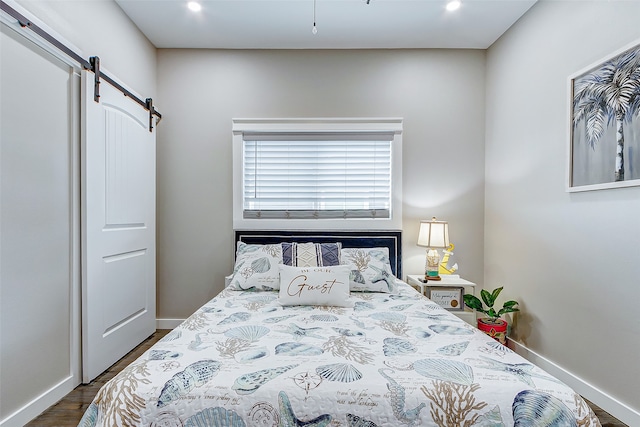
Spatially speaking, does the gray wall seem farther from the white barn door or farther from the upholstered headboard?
the white barn door

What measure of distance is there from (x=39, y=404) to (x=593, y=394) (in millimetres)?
3277

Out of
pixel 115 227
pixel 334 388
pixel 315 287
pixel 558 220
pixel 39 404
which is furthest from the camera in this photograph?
pixel 115 227

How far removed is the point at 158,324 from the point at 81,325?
1.15 meters

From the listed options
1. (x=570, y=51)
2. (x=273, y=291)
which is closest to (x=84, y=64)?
(x=273, y=291)

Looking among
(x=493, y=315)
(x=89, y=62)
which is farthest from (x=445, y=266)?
(x=89, y=62)

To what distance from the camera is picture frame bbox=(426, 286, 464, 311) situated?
2.84 m

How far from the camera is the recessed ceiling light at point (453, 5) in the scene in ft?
8.45

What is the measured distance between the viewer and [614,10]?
1923 mm

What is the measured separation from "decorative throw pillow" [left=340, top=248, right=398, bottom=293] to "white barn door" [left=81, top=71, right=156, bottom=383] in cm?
176

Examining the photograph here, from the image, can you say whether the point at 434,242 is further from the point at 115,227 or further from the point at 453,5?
the point at 115,227

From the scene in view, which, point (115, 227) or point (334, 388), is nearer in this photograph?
point (334, 388)

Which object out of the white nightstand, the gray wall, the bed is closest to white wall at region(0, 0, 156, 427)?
the bed

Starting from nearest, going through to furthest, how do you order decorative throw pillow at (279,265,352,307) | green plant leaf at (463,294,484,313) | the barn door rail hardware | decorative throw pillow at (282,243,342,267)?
the barn door rail hardware < decorative throw pillow at (279,265,352,307) < decorative throw pillow at (282,243,342,267) < green plant leaf at (463,294,484,313)

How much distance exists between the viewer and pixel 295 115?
325 cm
